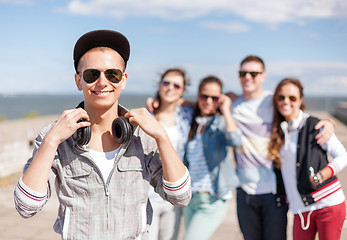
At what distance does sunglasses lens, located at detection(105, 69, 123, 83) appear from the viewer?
2.11 m

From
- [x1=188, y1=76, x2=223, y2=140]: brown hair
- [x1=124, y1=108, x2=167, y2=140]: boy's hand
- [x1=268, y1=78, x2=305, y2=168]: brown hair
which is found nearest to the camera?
[x1=124, y1=108, x2=167, y2=140]: boy's hand

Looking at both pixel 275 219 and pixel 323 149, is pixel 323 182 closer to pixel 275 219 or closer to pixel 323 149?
pixel 323 149

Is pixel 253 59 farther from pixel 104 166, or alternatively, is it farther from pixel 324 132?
pixel 104 166

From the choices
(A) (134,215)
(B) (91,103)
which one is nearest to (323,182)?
(A) (134,215)

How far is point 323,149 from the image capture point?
351 cm

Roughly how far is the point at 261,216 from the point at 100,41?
264 centimetres

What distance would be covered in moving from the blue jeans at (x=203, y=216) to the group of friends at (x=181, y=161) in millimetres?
10

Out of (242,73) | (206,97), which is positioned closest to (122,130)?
(206,97)

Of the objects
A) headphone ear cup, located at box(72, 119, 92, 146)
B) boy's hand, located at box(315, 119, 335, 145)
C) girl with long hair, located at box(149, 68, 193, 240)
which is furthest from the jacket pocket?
boy's hand, located at box(315, 119, 335, 145)

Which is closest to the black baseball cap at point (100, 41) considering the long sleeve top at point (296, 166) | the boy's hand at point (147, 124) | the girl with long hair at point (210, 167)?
the boy's hand at point (147, 124)

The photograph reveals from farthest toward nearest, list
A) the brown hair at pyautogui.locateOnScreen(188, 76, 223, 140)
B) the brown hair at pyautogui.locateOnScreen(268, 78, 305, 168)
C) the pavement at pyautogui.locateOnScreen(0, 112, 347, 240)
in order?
the pavement at pyautogui.locateOnScreen(0, 112, 347, 240), the brown hair at pyautogui.locateOnScreen(188, 76, 223, 140), the brown hair at pyautogui.locateOnScreen(268, 78, 305, 168)

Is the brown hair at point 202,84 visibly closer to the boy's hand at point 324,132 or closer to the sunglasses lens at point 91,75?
the boy's hand at point 324,132

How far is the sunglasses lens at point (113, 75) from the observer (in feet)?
6.91

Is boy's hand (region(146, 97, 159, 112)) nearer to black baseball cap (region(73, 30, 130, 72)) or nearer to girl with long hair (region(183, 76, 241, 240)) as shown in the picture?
girl with long hair (region(183, 76, 241, 240))
